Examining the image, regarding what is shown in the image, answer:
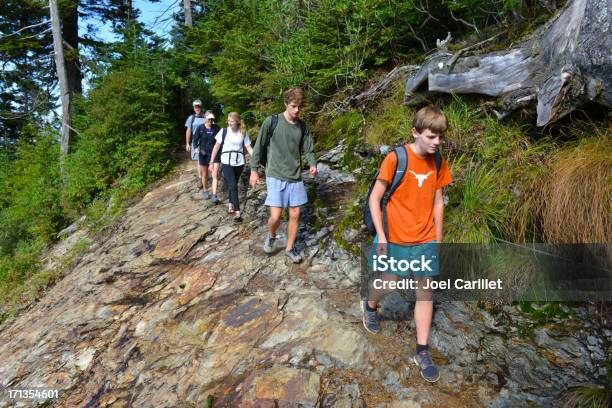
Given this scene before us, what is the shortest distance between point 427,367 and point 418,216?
1.27 meters

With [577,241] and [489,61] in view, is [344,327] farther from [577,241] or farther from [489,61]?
[489,61]

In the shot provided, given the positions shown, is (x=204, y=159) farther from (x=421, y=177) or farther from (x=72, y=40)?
(x=72, y=40)

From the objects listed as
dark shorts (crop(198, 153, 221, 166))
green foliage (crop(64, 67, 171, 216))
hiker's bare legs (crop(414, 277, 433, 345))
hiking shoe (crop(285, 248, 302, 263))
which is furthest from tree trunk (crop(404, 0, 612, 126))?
green foliage (crop(64, 67, 171, 216))

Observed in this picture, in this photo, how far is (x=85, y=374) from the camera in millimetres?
4297

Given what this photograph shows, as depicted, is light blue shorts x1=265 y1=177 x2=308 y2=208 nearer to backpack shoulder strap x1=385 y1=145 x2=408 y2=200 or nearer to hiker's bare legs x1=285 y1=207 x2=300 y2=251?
hiker's bare legs x1=285 y1=207 x2=300 y2=251

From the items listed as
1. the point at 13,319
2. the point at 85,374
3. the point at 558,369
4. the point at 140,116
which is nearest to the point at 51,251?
the point at 13,319

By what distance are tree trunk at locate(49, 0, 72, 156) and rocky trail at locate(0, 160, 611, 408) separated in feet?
29.1

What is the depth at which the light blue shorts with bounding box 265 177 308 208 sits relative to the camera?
4.82 meters

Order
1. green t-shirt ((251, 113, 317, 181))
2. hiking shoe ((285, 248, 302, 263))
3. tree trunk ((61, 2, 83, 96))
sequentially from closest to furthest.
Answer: green t-shirt ((251, 113, 317, 181))
hiking shoe ((285, 248, 302, 263))
tree trunk ((61, 2, 83, 96))

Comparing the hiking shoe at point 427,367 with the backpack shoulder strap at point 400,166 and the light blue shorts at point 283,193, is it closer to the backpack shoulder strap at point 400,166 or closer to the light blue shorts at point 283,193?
the backpack shoulder strap at point 400,166

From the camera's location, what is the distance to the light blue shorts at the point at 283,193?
4.82m

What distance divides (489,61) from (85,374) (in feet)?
20.7

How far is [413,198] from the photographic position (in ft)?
9.55

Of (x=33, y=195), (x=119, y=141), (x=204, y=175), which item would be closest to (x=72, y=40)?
(x=33, y=195)
